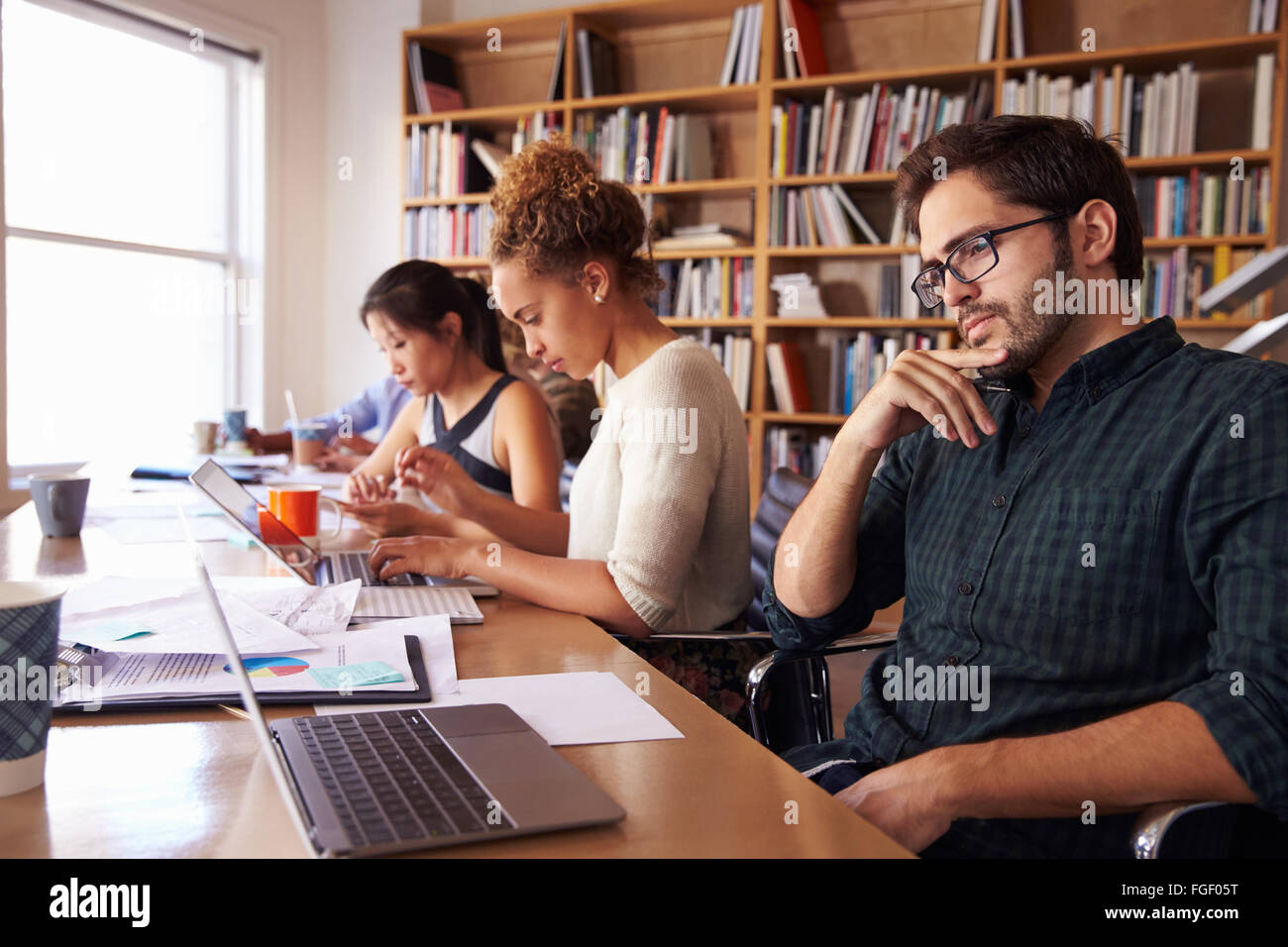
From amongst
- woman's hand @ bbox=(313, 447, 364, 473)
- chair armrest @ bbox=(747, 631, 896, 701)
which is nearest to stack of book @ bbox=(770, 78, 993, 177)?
woman's hand @ bbox=(313, 447, 364, 473)

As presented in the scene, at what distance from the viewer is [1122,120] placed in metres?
3.64

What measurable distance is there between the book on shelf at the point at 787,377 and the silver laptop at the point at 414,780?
11.2 ft

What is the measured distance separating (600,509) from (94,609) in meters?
0.76

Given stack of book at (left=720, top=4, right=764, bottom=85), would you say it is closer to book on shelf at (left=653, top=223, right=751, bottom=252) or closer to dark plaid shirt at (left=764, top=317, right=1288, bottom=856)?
book on shelf at (left=653, top=223, right=751, bottom=252)

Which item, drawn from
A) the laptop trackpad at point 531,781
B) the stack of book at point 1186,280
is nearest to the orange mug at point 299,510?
the laptop trackpad at point 531,781

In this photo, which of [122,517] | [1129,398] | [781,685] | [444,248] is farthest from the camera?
[444,248]

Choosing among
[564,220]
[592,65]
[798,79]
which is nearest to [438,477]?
[564,220]

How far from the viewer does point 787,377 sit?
13.9 ft

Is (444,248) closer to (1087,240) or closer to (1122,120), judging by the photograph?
(1122,120)

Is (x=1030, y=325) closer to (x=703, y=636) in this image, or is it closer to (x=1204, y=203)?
(x=703, y=636)

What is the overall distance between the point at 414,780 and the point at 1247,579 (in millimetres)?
784

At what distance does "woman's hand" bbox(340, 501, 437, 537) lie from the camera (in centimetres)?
190

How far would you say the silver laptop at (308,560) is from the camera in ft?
4.96
